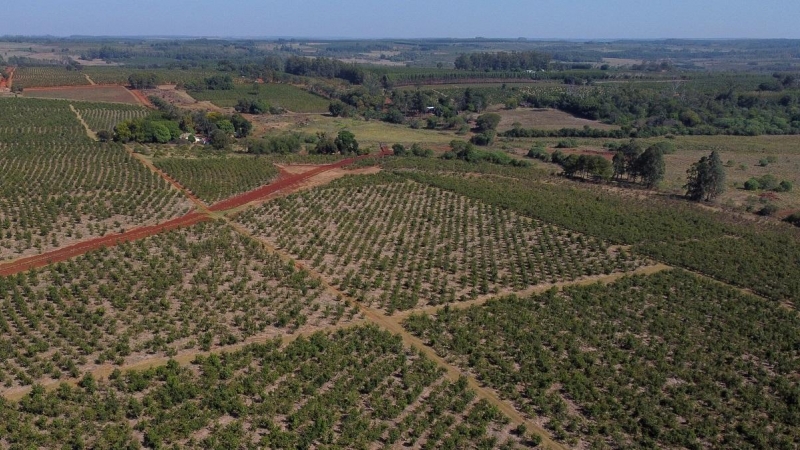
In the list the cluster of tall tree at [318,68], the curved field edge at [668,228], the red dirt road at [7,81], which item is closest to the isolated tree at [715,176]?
the curved field edge at [668,228]

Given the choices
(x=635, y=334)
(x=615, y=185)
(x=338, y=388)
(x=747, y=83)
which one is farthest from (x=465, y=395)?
(x=747, y=83)

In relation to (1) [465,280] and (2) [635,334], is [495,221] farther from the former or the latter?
(2) [635,334]

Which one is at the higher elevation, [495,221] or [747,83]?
[747,83]

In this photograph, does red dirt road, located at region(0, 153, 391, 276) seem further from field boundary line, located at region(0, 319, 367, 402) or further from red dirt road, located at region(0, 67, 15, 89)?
red dirt road, located at region(0, 67, 15, 89)

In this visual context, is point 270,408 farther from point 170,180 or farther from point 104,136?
point 104,136

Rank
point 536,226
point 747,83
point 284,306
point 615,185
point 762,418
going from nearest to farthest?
point 762,418 → point 284,306 → point 536,226 → point 615,185 → point 747,83

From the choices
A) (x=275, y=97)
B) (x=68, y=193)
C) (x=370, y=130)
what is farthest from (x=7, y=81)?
(x=68, y=193)
